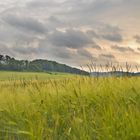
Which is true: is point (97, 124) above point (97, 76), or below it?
below

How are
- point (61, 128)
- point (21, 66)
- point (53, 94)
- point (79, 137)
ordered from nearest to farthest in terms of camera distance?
point (79, 137) → point (61, 128) → point (53, 94) → point (21, 66)

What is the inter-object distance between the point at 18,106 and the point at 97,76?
7.31ft

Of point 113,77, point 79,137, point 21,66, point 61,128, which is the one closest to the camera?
point 79,137

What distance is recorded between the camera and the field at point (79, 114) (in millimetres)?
3975

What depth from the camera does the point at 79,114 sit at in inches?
200

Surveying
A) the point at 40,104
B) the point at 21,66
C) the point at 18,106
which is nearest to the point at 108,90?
the point at 40,104

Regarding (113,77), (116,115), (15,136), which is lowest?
(15,136)

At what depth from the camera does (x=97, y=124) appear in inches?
178

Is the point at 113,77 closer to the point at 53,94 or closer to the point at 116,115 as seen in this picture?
the point at 53,94

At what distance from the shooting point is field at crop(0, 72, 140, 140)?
3.97 metres

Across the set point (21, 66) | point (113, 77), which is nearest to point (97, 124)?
point (113, 77)

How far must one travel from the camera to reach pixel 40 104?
617cm

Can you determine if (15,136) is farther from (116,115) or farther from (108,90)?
(108,90)

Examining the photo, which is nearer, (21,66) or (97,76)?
(97,76)
